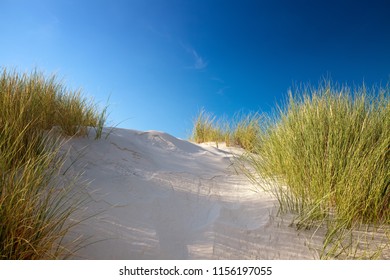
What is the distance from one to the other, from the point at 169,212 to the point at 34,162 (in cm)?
105

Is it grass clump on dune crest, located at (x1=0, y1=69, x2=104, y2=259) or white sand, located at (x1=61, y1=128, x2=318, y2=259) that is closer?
grass clump on dune crest, located at (x1=0, y1=69, x2=104, y2=259)

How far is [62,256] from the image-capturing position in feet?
5.11

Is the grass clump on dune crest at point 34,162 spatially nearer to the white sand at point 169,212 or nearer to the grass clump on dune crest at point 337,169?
the white sand at point 169,212

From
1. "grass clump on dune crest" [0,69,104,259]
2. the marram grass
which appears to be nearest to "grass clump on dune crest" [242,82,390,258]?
the marram grass

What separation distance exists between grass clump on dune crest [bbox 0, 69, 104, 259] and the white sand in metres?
0.19

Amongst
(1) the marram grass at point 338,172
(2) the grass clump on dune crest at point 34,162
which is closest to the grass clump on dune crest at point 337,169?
(1) the marram grass at point 338,172

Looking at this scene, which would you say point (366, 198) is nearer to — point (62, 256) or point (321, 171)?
point (321, 171)

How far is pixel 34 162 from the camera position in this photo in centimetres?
225

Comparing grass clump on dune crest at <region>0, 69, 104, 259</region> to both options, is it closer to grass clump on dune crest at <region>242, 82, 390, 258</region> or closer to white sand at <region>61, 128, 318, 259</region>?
white sand at <region>61, 128, 318, 259</region>

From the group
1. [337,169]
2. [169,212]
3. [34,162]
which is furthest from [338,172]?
[34,162]

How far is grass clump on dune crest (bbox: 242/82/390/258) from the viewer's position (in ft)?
6.44

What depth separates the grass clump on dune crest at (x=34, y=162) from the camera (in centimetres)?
141

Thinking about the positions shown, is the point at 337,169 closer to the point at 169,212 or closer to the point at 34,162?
the point at 169,212

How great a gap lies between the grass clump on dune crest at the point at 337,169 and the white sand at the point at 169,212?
0.19 metres
